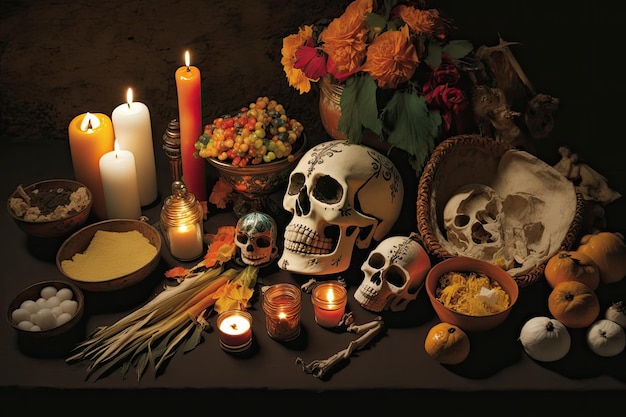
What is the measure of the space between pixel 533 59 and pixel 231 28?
762 mm

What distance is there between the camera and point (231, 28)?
1877 millimetres

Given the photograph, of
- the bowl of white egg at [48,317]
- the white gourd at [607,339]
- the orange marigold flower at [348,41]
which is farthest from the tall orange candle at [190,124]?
the white gourd at [607,339]

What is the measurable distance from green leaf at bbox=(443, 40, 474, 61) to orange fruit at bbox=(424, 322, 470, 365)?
60 cm

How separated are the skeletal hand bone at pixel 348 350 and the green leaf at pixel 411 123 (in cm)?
38

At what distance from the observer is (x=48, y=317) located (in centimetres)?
142

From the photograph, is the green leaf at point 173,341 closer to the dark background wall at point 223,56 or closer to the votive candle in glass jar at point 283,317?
the votive candle in glass jar at point 283,317

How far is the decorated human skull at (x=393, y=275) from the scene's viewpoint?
1.49 meters

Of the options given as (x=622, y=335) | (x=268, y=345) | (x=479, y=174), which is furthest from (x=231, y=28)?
(x=622, y=335)

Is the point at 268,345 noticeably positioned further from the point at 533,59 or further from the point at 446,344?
the point at 533,59

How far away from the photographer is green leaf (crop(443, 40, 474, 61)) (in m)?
1.60

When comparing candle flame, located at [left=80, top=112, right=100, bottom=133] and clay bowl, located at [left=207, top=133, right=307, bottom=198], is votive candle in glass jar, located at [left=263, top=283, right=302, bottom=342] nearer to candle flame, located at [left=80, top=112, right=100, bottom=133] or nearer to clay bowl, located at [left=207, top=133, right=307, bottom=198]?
Result: clay bowl, located at [left=207, top=133, right=307, bottom=198]

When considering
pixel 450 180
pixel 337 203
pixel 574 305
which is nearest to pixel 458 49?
pixel 450 180

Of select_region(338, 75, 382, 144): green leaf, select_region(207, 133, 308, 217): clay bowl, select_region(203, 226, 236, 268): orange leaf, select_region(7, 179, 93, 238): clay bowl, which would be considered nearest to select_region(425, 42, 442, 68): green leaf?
select_region(338, 75, 382, 144): green leaf
